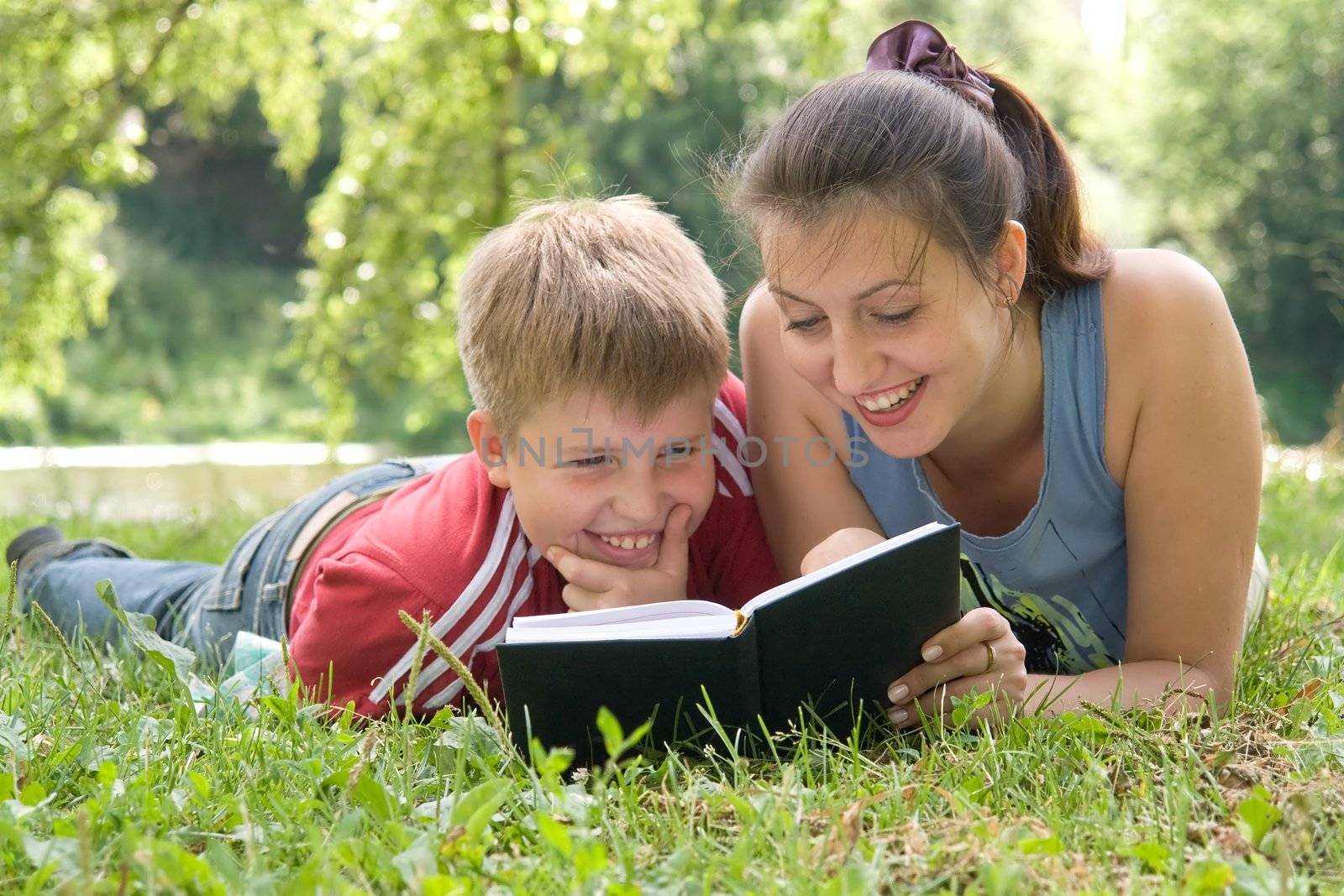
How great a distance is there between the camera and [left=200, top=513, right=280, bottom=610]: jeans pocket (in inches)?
123

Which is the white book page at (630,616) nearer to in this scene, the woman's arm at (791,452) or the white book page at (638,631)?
the white book page at (638,631)

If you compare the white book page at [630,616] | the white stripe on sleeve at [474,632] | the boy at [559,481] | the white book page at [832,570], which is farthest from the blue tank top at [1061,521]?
the white stripe on sleeve at [474,632]

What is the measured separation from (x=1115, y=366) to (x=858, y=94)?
726 mm

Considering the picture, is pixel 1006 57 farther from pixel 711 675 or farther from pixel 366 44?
pixel 366 44

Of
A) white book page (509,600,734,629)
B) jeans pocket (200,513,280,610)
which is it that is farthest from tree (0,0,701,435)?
white book page (509,600,734,629)

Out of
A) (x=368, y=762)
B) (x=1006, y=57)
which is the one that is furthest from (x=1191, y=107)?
(x=368, y=762)

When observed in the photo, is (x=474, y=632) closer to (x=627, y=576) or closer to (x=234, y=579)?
(x=627, y=576)

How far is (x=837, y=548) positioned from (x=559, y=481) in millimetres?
537

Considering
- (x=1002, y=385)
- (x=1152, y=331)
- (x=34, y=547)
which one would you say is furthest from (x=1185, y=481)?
(x=34, y=547)

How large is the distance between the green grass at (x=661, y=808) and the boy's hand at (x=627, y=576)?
0.42 metres

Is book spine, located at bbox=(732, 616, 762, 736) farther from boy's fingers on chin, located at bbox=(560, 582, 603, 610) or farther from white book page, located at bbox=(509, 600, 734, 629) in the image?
boy's fingers on chin, located at bbox=(560, 582, 603, 610)

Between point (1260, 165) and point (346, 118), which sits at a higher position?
point (1260, 165)

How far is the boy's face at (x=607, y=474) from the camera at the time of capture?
2418mm

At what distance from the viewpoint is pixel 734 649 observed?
1.92 meters
